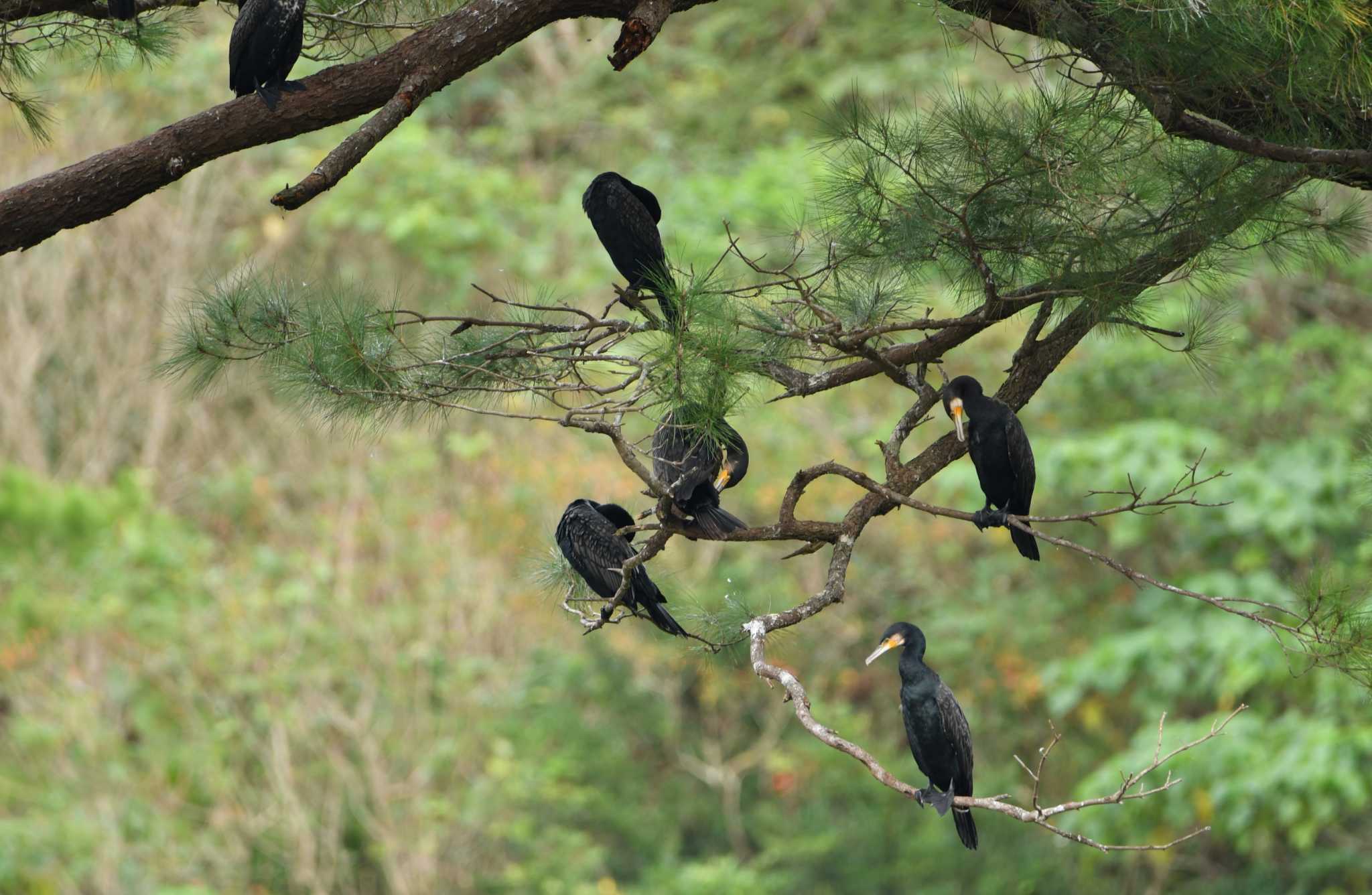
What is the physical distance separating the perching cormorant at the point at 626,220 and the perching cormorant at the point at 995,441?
802mm

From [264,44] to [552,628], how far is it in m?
4.58

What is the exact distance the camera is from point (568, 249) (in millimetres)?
8820

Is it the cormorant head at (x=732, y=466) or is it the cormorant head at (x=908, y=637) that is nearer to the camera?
the cormorant head at (x=732, y=466)

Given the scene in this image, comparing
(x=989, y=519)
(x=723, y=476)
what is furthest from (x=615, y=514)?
(x=989, y=519)

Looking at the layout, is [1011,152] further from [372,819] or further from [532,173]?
[532,173]

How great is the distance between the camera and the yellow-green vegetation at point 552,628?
647cm

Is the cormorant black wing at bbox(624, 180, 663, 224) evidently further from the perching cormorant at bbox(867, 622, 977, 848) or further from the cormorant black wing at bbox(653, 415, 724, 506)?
the perching cormorant at bbox(867, 622, 977, 848)

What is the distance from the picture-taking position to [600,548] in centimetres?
316

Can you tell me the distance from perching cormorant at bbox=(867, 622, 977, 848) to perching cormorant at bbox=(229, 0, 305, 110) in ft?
5.87

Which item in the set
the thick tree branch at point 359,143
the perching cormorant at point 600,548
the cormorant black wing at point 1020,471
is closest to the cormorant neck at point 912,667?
the cormorant black wing at point 1020,471

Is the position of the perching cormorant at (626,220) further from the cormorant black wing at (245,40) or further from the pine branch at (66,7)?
the pine branch at (66,7)

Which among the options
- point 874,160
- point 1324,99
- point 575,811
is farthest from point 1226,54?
point 575,811

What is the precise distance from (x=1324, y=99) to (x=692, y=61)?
7.99 m

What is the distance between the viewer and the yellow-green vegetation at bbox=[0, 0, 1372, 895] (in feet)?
21.2
